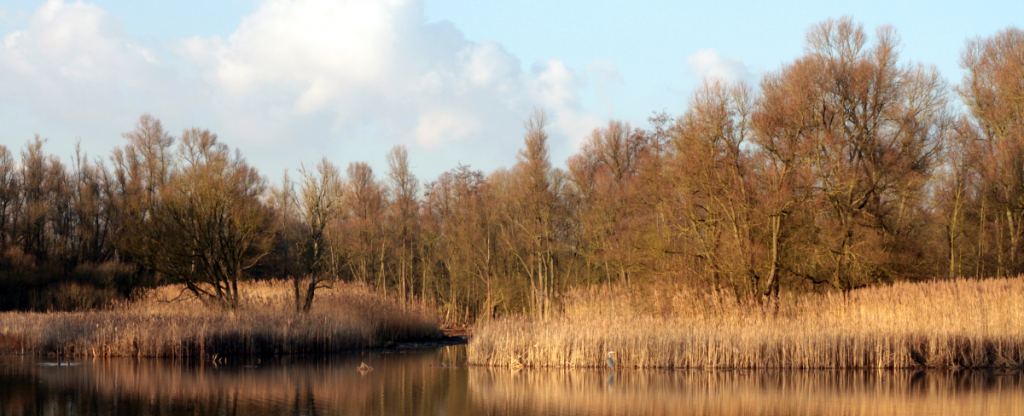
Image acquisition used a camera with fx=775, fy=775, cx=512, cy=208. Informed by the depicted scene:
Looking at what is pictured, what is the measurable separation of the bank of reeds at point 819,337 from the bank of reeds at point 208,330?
6124mm

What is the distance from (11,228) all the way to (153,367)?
26.9 m

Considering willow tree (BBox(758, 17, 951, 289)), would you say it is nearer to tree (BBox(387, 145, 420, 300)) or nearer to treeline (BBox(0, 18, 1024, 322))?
treeline (BBox(0, 18, 1024, 322))

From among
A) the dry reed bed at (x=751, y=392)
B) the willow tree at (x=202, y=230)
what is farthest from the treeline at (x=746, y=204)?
the dry reed bed at (x=751, y=392)

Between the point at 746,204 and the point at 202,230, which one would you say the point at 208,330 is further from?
the point at 746,204

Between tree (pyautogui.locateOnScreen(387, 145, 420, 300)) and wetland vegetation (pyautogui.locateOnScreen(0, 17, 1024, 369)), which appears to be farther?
tree (pyautogui.locateOnScreen(387, 145, 420, 300))

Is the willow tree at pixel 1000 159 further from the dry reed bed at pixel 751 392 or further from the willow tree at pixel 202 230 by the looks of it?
the willow tree at pixel 202 230

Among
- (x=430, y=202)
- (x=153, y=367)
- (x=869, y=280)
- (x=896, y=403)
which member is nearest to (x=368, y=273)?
(x=430, y=202)

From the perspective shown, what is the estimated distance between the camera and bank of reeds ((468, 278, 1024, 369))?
54.7 feet

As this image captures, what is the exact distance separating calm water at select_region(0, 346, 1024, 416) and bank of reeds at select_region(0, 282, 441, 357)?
90.9 inches

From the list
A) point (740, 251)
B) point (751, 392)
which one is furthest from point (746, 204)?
point (751, 392)

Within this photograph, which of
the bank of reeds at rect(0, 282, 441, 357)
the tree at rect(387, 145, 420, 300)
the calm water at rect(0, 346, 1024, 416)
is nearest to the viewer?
the calm water at rect(0, 346, 1024, 416)

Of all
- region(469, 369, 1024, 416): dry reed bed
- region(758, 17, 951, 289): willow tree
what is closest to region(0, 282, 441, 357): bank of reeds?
region(469, 369, 1024, 416): dry reed bed

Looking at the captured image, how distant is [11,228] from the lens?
3925 centimetres

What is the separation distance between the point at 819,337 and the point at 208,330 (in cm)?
1570
